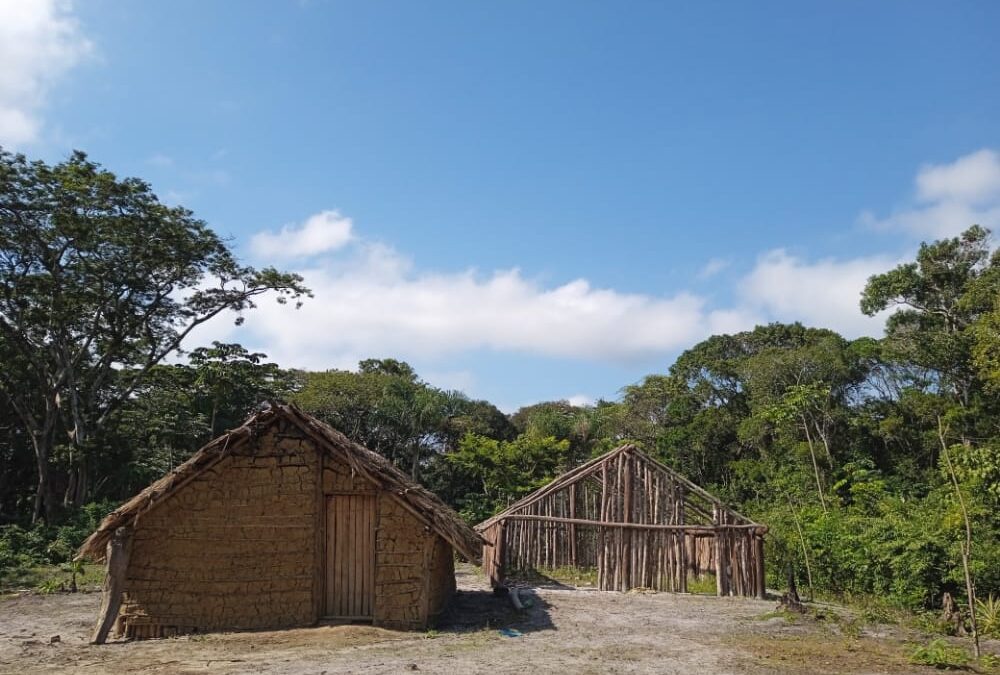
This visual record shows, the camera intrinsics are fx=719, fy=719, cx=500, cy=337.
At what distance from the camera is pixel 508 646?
9.84 m

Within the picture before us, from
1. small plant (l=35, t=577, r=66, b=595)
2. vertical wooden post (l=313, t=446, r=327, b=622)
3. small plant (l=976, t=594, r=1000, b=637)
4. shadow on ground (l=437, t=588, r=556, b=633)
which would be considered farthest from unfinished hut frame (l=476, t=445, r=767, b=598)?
small plant (l=35, t=577, r=66, b=595)

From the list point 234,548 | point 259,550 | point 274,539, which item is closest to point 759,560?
point 274,539

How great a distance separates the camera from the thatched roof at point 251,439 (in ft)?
33.6

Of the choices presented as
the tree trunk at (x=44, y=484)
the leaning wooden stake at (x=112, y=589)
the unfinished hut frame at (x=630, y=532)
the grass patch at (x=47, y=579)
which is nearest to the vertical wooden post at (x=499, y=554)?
the unfinished hut frame at (x=630, y=532)

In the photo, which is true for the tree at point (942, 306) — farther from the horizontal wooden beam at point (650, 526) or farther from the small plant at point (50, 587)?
the small plant at point (50, 587)

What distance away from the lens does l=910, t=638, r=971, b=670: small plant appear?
902 centimetres

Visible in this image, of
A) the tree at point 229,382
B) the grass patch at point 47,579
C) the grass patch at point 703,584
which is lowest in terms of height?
the grass patch at point 703,584

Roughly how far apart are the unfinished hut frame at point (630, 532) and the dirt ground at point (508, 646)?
6.30ft

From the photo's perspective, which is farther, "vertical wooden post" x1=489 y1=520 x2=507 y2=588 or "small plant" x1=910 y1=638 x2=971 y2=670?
"vertical wooden post" x1=489 y1=520 x2=507 y2=588

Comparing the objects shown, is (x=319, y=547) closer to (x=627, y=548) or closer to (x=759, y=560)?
(x=627, y=548)

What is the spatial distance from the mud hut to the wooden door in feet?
0.05

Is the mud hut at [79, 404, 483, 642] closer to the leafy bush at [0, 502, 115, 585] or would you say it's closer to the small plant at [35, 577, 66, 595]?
the small plant at [35, 577, 66, 595]

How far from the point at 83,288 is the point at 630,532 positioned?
18094 millimetres

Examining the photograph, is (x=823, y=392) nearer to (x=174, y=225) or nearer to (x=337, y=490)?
(x=337, y=490)
